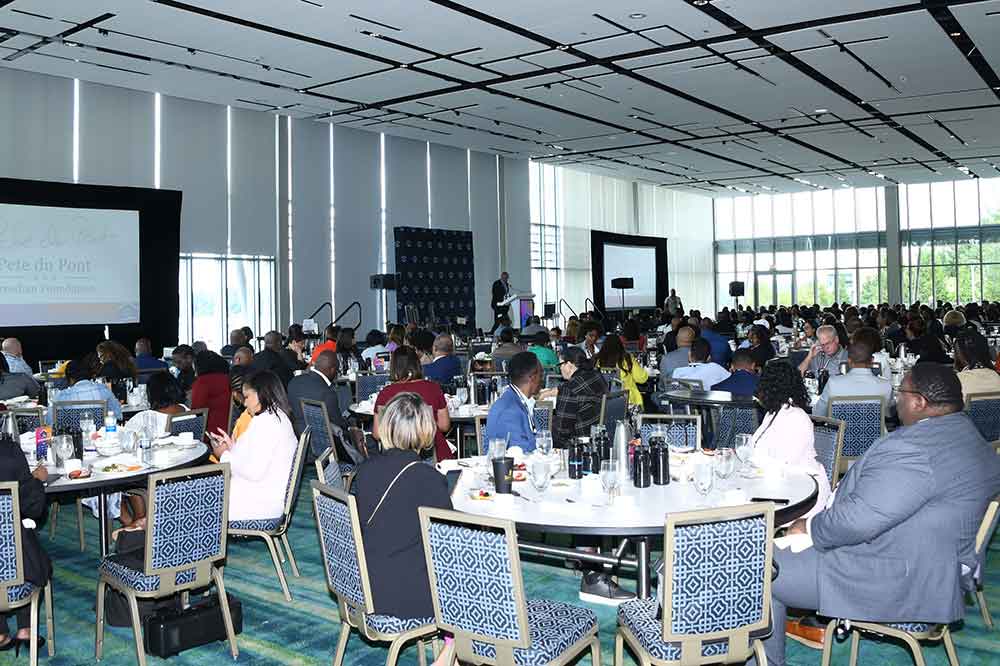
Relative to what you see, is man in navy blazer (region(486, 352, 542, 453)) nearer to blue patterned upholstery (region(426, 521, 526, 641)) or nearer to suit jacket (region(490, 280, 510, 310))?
blue patterned upholstery (region(426, 521, 526, 641))

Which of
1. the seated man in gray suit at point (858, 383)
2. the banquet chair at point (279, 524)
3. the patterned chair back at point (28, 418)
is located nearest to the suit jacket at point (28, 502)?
the banquet chair at point (279, 524)

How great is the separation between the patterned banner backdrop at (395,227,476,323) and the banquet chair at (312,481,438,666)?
15600mm

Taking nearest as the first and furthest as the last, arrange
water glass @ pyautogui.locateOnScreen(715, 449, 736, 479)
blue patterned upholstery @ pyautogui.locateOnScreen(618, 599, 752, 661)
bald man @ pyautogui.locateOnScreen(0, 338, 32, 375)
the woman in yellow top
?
blue patterned upholstery @ pyautogui.locateOnScreen(618, 599, 752, 661) → water glass @ pyautogui.locateOnScreen(715, 449, 736, 479) → the woman in yellow top → bald man @ pyautogui.locateOnScreen(0, 338, 32, 375)

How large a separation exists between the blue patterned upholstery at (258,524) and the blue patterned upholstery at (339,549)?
154 centimetres

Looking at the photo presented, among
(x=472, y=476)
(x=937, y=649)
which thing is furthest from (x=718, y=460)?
(x=937, y=649)

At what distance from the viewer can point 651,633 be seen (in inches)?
127

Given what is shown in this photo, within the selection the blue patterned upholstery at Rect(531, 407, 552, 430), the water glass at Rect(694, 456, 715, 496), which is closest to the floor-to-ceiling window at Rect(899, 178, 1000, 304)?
the blue patterned upholstery at Rect(531, 407, 552, 430)

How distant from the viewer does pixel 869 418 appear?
21.5 feet

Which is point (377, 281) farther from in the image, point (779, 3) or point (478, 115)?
point (779, 3)

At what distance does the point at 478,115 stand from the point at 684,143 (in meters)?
5.70

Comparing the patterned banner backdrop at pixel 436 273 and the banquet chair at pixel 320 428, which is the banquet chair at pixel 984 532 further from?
the patterned banner backdrop at pixel 436 273

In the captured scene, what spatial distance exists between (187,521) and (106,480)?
94 centimetres

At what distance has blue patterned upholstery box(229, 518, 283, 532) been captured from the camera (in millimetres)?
5020

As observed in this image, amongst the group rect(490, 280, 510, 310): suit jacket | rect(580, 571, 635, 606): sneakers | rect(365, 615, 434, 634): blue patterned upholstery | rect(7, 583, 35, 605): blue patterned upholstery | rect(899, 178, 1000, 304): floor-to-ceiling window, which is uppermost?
rect(899, 178, 1000, 304): floor-to-ceiling window
